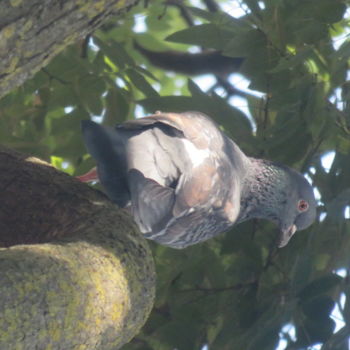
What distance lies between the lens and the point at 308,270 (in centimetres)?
334

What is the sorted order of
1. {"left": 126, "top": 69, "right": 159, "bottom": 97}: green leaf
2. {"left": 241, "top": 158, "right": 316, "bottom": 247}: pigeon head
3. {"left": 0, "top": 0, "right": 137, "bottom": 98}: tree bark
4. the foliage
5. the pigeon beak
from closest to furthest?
{"left": 0, "top": 0, "right": 137, "bottom": 98}: tree bark, the foliage, {"left": 126, "top": 69, "right": 159, "bottom": 97}: green leaf, the pigeon beak, {"left": 241, "top": 158, "right": 316, "bottom": 247}: pigeon head

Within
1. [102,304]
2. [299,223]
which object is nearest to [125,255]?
[102,304]

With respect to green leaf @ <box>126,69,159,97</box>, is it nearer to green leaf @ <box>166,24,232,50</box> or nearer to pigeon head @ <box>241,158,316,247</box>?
green leaf @ <box>166,24,232,50</box>

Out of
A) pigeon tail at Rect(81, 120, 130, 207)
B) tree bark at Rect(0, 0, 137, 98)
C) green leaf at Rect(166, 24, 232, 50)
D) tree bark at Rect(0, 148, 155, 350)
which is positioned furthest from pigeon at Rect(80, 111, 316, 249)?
tree bark at Rect(0, 0, 137, 98)

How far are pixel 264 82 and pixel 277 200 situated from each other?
91 centimetres

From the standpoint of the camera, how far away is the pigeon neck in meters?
4.28

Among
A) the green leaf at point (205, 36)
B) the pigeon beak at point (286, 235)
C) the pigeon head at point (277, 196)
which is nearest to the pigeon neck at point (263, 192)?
the pigeon head at point (277, 196)

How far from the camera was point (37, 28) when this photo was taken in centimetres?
229

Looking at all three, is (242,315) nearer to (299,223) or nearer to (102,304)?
(299,223)

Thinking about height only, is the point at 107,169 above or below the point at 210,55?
above

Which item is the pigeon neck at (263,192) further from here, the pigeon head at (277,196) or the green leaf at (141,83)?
the green leaf at (141,83)

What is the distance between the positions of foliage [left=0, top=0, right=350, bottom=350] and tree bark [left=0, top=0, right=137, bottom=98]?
1.18 metres

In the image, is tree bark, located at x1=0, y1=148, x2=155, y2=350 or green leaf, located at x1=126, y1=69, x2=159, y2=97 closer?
tree bark, located at x1=0, y1=148, x2=155, y2=350

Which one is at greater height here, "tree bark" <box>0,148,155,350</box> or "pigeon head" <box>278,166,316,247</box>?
"tree bark" <box>0,148,155,350</box>
